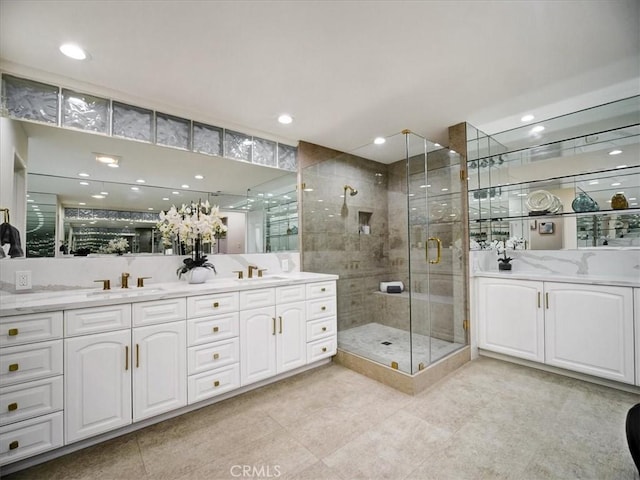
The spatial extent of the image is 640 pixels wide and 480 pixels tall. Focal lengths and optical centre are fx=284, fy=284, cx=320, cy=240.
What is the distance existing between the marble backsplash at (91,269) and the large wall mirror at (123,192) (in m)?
0.07

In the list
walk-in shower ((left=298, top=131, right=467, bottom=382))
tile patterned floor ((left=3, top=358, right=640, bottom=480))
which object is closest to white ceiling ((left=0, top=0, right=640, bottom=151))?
walk-in shower ((left=298, top=131, right=467, bottom=382))

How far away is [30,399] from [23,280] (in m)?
0.87

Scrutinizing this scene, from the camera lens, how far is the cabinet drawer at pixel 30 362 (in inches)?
58.4

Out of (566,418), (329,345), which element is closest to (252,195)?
(329,345)

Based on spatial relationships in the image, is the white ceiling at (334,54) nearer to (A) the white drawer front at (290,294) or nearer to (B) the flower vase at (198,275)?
(B) the flower vase at (198,275)

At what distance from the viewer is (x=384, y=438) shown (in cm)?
179

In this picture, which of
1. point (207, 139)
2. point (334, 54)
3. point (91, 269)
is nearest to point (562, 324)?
point (334, 54)

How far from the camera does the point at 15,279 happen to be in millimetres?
1940

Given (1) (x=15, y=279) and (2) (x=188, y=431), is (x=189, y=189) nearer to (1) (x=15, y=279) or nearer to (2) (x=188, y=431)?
(1) (x=15, y=279)

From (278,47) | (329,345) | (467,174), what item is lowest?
(329,345)

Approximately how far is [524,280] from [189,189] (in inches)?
131

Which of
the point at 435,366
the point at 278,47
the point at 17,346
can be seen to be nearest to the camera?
the point at 17,346

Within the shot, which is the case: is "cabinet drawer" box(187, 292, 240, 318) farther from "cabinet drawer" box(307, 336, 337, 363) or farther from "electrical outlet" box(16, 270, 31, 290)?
"electrical outlet" box(16, 270, 31, 290)

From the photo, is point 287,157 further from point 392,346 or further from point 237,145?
point 392,346
